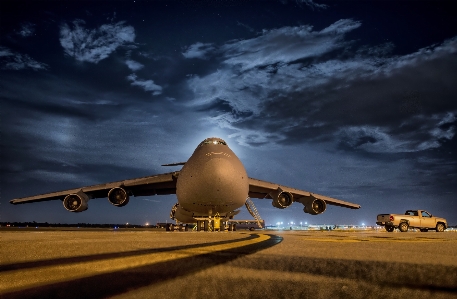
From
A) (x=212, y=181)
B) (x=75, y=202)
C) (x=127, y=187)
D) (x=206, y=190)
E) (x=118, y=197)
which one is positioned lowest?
(x=75, y=202)

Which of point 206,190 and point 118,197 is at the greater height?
point 118,197

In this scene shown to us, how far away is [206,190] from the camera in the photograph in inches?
545

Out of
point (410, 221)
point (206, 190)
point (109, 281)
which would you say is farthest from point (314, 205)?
point (109, 281)

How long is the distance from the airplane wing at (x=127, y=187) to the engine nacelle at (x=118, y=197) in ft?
1.41

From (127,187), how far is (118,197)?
1.24 metres

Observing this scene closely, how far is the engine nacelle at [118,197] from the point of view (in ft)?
65.8

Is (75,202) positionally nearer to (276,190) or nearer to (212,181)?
(212,181)

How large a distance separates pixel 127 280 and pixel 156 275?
22 cm

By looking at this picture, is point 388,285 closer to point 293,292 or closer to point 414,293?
point 414,293

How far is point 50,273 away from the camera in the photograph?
7.86 ft

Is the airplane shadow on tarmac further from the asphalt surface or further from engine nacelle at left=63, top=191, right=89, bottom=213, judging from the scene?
engine nacelle at left=63, top=191, right=89, bottom=213

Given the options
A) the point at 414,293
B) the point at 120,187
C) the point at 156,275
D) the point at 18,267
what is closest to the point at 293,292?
the point at 414,293

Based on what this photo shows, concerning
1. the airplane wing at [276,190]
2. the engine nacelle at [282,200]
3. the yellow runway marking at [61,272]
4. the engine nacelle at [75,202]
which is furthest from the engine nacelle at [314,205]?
the yellow runway marking at [61,272]

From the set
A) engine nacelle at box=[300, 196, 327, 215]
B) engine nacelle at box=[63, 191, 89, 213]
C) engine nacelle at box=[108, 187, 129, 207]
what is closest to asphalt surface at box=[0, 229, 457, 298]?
engine nacelle at box=[108, 187, 129, 207]
